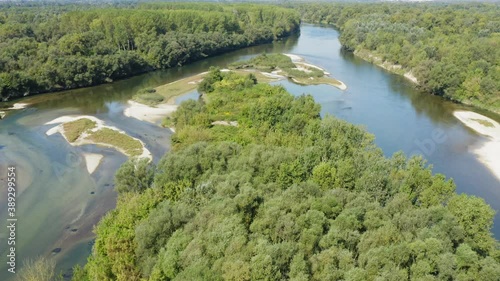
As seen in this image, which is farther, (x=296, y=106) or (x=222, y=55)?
(x=222, y=55)

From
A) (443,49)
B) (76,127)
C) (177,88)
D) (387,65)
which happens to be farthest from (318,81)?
(76,127)

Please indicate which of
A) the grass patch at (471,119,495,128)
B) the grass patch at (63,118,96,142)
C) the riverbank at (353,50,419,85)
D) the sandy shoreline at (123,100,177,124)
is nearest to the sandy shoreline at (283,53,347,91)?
the riverbank at (353,50,419,85)

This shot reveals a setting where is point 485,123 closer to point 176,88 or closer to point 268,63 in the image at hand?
point 268,63

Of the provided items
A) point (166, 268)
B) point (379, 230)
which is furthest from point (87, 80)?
point (379, 230)

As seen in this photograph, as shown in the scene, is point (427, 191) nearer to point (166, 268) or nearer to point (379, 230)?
point (379, 230)

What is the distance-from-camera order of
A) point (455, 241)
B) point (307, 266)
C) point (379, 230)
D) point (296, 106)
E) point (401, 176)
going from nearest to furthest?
point (307, 266)
point (379, 230)
point (455, 241)
point (401, 176)
point (296, 106)

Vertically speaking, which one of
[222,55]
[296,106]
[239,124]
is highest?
[296,106]

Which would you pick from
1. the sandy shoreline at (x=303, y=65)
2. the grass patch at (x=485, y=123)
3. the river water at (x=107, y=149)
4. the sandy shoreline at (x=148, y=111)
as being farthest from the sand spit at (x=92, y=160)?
the grass patch at (x=485, y=123)
